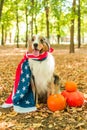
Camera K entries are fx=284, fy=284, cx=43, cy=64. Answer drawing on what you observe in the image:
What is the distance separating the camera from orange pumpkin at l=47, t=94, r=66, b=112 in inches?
209

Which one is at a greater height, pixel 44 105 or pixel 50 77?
pixel 50 77

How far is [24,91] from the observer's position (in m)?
5.57

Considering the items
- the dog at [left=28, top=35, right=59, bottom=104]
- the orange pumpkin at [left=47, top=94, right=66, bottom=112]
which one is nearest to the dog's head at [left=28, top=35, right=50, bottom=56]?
the dog at [left=28, top=35, right=59, bottom=104]

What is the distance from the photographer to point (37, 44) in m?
5.02

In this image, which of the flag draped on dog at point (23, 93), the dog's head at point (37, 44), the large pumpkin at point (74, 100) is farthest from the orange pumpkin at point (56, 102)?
the dog's head at point (37, 44)

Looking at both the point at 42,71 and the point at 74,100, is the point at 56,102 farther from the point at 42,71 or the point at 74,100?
the point at 42,71

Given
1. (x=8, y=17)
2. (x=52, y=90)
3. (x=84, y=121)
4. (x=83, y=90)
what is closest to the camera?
(x=84, y=121)

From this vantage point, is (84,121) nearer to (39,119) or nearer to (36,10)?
(39,119)

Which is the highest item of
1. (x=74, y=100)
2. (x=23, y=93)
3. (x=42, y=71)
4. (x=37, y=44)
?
(x=37, y=44)

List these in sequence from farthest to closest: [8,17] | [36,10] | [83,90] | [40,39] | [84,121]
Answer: [8,17] → [36,10] → [83,90] → [40,39] → [84,121]

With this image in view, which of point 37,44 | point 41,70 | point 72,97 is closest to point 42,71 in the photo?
point 41,70

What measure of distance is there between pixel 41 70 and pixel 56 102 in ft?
2.17

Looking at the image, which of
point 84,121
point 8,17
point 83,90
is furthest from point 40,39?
point 8,17

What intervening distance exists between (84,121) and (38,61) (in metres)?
1.41
